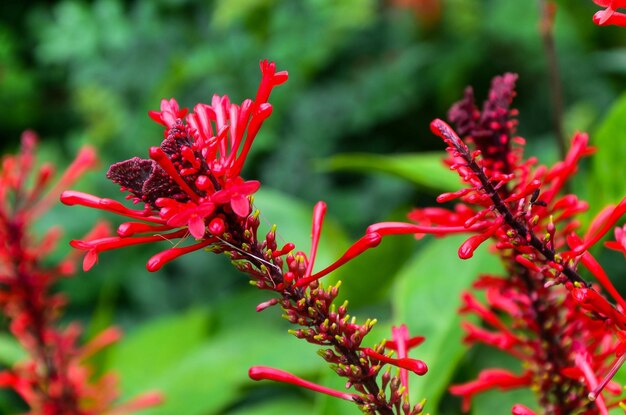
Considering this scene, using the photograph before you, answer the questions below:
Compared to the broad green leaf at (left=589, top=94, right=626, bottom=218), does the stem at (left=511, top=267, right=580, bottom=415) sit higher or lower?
lower

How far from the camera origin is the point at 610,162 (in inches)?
43.3

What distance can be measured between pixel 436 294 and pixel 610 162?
0.34 metres

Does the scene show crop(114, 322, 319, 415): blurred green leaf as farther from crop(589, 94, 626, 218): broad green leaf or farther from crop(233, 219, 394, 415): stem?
crop(233, 219, 394, 415): stem

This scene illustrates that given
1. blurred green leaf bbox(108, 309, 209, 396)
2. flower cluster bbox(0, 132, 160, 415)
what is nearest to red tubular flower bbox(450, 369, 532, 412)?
flower cluster bbox(0, 132, 160, 415)

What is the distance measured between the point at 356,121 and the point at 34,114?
129 centimetres

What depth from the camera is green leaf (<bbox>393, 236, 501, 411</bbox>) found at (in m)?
1.10

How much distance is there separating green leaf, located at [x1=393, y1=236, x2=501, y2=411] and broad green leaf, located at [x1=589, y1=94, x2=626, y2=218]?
0.60 feet

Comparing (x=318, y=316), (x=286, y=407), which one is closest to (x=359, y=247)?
(x=318, y=316)

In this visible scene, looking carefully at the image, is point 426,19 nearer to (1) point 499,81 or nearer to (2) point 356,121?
(2) point 356,121

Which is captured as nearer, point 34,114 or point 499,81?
point 499,81

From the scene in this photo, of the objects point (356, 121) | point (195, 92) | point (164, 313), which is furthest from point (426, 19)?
point (164, 313)

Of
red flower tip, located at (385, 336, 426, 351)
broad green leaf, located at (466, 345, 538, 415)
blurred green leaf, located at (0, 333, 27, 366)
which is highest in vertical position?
blurred green leaf, located at (0, 333, 27, 366)

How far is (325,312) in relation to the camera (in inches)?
22.6

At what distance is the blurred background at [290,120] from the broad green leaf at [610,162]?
26 centimetres
